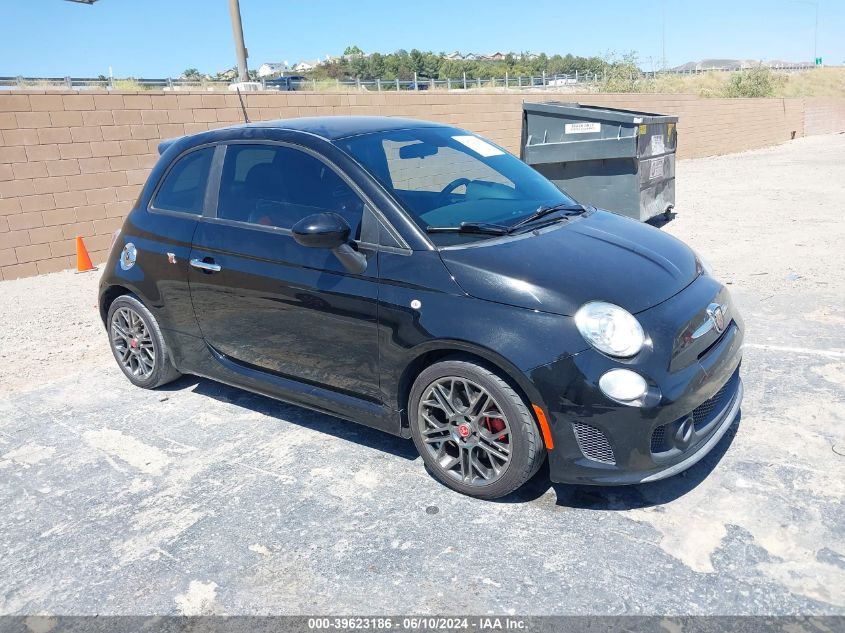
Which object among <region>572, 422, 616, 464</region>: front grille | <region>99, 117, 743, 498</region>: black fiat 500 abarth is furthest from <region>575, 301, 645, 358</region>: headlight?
<region>572, 422, 616, 464</region>: front grille

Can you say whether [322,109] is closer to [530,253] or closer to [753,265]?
[753,265]

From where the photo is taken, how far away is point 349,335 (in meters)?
3.64

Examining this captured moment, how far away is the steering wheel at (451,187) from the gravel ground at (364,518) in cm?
140

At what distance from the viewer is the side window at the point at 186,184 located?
440 centimetres

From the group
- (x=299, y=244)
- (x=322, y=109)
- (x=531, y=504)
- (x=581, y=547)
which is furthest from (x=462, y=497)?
(x=322, y=109)

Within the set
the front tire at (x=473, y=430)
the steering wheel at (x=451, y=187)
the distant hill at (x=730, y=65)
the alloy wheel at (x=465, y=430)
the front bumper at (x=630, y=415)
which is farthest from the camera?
the distant hill at (x=730, y=65)

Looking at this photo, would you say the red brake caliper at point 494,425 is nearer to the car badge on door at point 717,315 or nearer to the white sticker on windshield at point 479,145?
the car badge on door at point 717,315

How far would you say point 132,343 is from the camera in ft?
16.4

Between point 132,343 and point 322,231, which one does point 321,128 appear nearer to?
point 322,231

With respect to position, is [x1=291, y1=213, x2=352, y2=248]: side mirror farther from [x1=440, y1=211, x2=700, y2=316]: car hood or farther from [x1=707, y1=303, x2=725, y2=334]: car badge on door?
[x1=707, y1=303, x2=725, y2=334]: car badge on door

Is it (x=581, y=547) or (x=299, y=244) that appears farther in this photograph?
(x=299, y=244)

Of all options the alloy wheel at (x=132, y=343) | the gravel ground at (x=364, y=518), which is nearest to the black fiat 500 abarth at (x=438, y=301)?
the alloy wheel at (x=132, y=343)

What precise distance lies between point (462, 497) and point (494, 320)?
3.02ft

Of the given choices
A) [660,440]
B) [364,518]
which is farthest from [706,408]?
[364,518]
